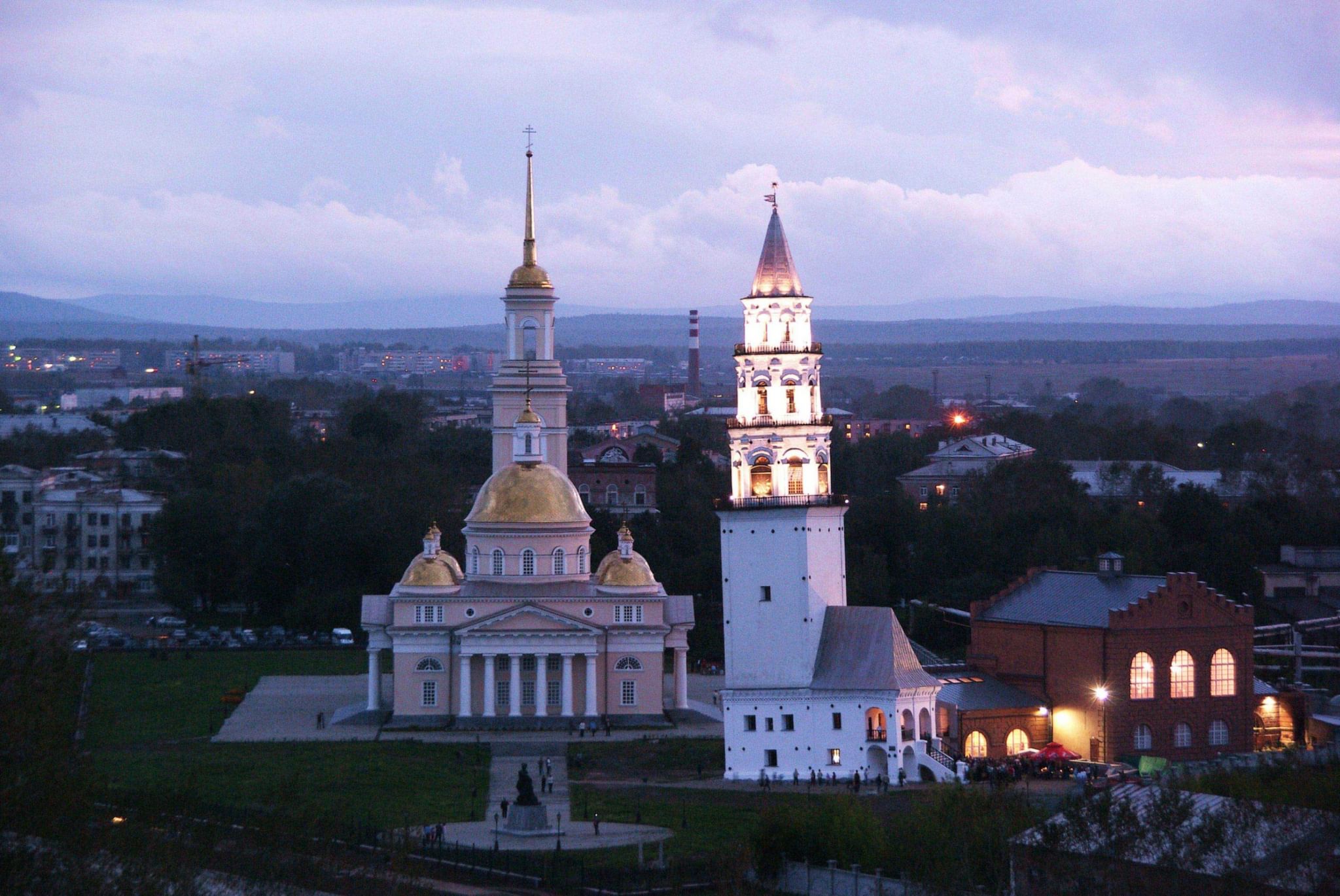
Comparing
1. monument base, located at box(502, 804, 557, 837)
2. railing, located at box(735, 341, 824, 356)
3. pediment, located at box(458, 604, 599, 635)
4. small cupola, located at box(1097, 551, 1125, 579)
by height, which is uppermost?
railing, located at box(735, 341, 824, 356)

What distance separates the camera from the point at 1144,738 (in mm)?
58719

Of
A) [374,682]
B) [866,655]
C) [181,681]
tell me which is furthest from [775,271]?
[181,681]

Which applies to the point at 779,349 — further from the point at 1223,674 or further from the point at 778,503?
the point at 1223,674

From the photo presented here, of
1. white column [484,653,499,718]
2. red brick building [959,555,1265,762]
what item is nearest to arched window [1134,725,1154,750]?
red brick building [959,555,1265,762]

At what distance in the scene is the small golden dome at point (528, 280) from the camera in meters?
80.6

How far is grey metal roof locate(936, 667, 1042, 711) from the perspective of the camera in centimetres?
5841

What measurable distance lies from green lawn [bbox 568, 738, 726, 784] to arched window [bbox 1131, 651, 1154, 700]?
1044 centimetres

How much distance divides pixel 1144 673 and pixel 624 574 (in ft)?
55.0

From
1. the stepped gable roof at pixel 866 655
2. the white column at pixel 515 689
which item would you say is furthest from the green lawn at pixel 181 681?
the stepped gable roof at pixel 866 655

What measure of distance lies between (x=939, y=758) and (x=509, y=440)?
2545cm

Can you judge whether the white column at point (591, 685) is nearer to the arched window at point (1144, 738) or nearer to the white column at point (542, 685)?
the white column at point (542, 685)

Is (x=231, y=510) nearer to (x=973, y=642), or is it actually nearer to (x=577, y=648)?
(x=577, y=648)

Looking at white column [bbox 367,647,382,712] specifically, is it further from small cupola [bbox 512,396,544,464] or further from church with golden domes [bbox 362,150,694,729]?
small cupola [bbox 512,396,544,464]

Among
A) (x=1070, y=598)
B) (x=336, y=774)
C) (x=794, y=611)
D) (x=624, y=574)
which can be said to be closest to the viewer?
(x=336, y=774)
